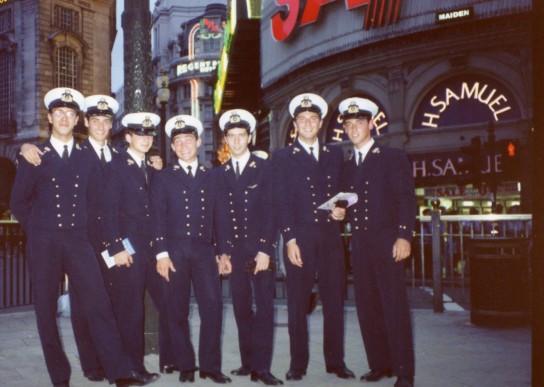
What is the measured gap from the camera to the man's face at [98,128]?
5.75m

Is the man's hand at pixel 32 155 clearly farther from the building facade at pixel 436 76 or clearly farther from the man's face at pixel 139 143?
the building facade at pixel 436 76

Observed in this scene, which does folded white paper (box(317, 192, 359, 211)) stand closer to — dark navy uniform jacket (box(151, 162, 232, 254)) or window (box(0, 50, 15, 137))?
dark navy uniform jacket (box(151, 162, 232, 254))

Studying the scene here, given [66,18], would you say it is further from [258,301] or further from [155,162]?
[258,301]

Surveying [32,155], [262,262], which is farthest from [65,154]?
[262,262]

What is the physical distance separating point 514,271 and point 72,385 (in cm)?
578

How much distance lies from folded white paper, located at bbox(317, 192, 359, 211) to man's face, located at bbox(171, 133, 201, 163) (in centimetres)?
128

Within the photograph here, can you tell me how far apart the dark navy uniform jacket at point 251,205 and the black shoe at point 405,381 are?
1521 millimetres

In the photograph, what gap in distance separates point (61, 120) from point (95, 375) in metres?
2.30

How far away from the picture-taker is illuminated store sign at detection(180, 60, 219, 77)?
88.1m

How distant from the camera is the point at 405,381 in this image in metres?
5.22

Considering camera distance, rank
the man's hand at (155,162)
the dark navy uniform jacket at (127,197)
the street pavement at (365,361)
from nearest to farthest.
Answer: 1. the dark navy uniform jacket at (127,197)
2. the street pavement at (365,361)
3. the man's hand at (155,162)

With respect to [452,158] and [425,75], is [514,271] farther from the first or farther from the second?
[425,75]

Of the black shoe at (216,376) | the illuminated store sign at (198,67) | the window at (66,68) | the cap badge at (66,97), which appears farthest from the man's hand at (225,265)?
the illuminated store sign at (198,67)

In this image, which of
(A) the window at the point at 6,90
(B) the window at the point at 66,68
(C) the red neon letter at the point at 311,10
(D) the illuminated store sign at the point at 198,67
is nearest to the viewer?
(C) the red neon letter at the point at 311,10
